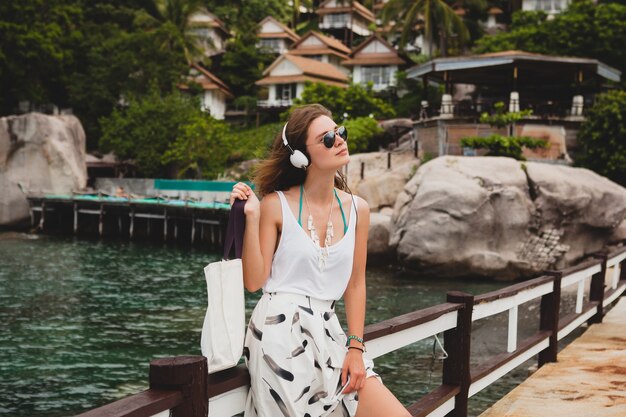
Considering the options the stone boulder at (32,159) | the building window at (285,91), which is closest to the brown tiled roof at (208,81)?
the building window at (285,91)

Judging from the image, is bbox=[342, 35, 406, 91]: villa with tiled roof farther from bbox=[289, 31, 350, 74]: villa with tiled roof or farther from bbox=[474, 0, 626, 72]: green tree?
bbox=[474, 0, 626, 72]: green tree

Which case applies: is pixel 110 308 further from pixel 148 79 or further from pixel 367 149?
pixel 148 79

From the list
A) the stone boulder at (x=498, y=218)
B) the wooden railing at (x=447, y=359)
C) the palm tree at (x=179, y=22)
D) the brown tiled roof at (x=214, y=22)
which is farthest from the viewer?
the brown tiled roof at (x=214, y=22)

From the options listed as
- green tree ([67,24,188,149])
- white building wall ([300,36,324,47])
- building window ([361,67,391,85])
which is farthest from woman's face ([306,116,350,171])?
white building wall ([300,36,324,47])

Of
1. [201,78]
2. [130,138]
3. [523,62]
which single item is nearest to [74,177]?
[130,138]

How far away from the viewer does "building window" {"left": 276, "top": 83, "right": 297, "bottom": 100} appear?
57.2 meters

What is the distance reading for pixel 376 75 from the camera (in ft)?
191

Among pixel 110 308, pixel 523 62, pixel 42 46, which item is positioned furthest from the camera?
pixel 42 46

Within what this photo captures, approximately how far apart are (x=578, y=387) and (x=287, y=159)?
4.50 metres

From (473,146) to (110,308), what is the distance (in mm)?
18863

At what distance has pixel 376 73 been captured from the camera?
2295 inches

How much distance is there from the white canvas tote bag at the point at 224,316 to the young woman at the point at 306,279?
0.19 meters

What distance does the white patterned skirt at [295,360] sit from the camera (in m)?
2.96

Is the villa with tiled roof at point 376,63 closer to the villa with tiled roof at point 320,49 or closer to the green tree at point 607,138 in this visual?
the villa with tiled roof at point 320,49
